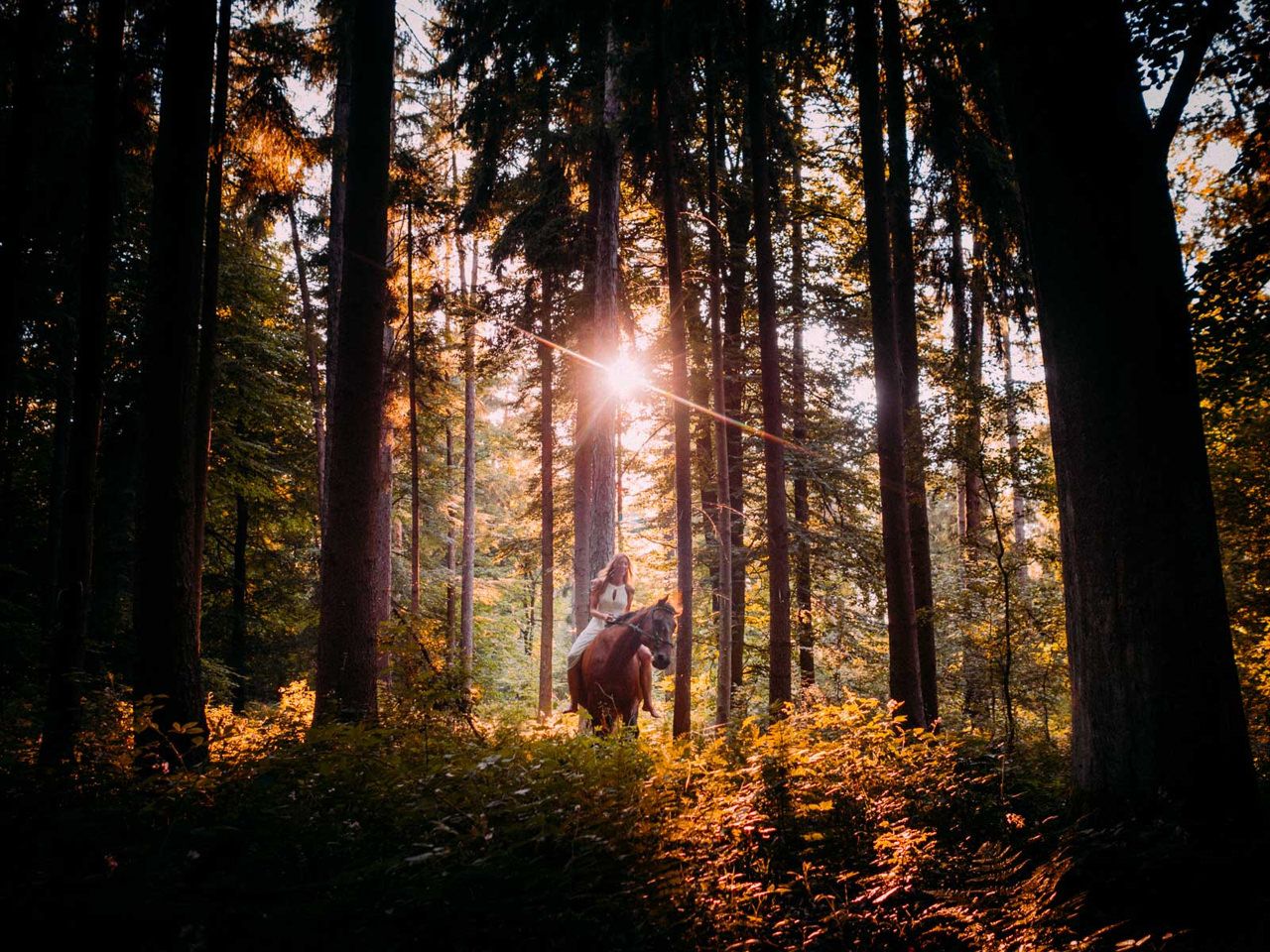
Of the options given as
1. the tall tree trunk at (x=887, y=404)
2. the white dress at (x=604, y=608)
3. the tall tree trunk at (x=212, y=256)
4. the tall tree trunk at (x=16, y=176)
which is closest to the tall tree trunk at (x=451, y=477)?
the white dress at (x=604, y=608)

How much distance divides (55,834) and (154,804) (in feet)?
1.84

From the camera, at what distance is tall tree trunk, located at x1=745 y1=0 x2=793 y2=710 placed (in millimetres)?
9656

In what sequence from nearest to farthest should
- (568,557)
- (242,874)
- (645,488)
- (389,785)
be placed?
(242,874) → (389,785) → (645,488) → (568,557)

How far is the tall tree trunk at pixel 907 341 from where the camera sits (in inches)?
356

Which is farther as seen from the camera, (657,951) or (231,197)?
(231,197)

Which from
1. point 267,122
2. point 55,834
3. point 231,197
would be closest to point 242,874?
point 55,834

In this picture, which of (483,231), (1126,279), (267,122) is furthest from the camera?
(483,231)

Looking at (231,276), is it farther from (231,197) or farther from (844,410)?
(844,410)

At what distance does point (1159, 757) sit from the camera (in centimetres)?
368

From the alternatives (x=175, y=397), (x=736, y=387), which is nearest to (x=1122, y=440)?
(x=175, y=397)

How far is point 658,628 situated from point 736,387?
31.7ft

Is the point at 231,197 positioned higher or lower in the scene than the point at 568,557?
higher

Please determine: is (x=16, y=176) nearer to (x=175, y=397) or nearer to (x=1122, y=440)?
(x=175, y=397)

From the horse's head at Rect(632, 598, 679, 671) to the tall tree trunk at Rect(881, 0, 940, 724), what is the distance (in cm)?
358
